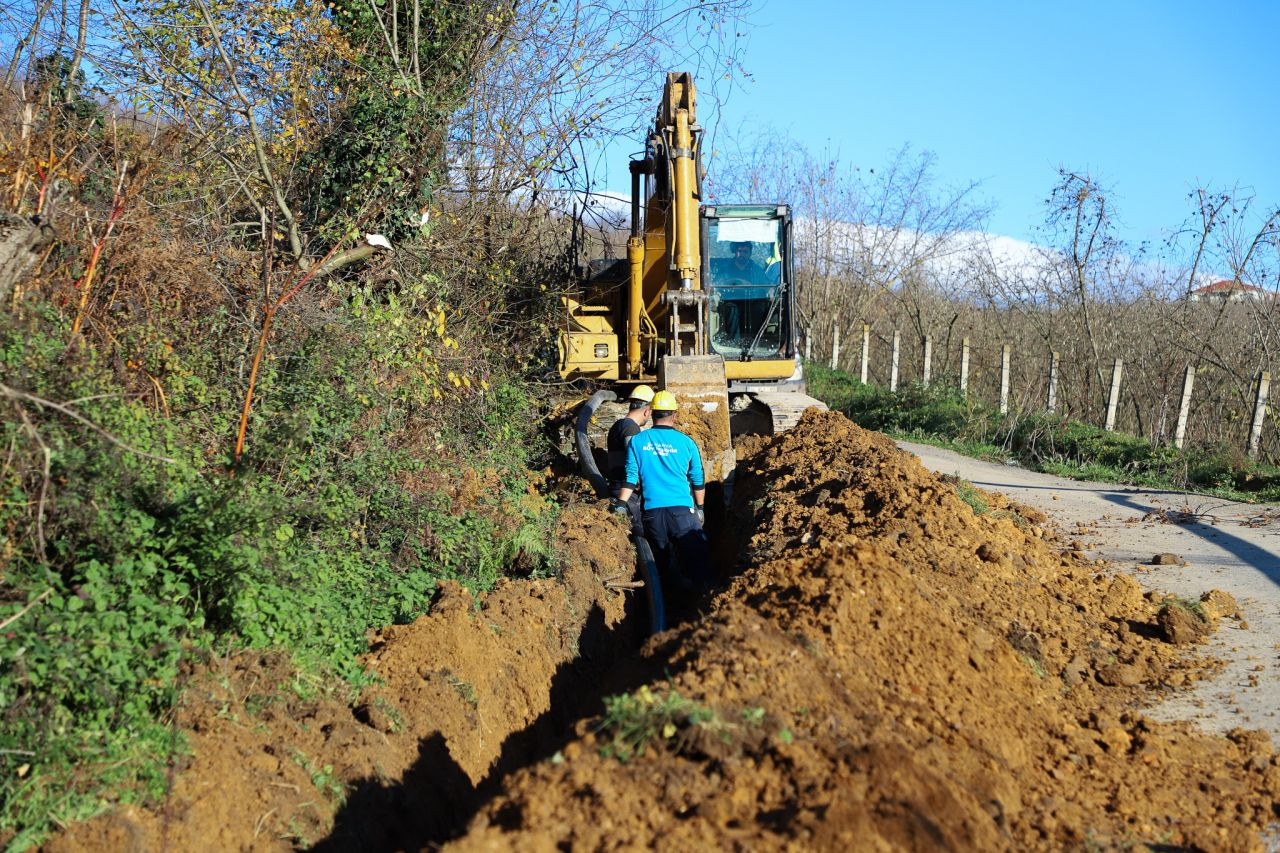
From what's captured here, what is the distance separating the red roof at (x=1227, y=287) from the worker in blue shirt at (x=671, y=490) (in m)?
13.7

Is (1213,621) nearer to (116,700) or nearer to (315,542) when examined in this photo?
(315,542)

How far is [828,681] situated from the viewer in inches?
189

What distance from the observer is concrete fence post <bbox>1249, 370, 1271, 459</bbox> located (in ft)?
50.4

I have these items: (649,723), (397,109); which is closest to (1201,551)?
(649,723)

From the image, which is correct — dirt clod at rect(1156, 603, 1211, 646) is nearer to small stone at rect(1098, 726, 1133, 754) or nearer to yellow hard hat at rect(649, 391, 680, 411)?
small stone at rect(1098, 726, 1133, 754)

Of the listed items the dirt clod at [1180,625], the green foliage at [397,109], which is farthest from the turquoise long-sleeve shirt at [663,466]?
the dirt clod at [1180,625]

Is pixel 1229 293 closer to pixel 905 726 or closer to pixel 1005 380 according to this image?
pixel 1005 380

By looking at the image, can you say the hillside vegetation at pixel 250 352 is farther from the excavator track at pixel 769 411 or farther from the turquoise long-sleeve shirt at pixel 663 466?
the excavator track at pixel 769 411

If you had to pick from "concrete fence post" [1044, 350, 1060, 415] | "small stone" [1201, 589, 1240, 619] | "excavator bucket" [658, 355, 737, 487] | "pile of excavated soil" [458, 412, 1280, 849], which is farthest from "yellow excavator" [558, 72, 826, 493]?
"concrete fence post" [1044, 350, 1060, 415]

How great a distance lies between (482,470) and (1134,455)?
10743 millimetres

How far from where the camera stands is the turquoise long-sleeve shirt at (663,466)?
9055mm

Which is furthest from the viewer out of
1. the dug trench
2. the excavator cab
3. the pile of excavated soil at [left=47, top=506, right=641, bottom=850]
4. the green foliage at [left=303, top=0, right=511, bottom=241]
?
the excavator cab

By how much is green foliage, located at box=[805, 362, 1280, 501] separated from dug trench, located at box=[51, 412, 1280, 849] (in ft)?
23.7

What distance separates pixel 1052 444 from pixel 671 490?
1040 centimetres
